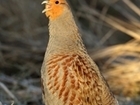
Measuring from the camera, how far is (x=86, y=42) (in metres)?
6.42

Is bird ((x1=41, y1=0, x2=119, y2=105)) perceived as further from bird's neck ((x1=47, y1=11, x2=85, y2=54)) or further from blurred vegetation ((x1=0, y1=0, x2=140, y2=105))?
blurred vegetation ((x1=0, y1=0, x2=140, y2=105))

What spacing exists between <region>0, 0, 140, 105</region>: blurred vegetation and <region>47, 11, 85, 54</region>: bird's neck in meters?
1.98

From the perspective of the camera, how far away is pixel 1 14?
6617mm

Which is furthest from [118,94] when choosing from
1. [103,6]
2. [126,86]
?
[103,6]

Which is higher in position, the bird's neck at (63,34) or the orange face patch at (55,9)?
the orange face patch at (55,9)

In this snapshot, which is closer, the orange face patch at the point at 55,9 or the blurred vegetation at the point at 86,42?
the orange face patch at the point at 55,9

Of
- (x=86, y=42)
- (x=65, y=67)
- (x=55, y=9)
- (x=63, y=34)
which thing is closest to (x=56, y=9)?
(x=55, y=9)

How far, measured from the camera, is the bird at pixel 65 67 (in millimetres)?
3049

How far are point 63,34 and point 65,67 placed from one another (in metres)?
0.18

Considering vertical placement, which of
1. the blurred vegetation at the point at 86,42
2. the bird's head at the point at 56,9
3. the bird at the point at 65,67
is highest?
the blurred vegetation at the point at 86,42

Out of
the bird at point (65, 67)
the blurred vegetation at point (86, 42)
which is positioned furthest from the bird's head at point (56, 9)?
the blurred vegetation at point (86, 42)

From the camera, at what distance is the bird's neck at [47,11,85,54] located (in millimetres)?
3082

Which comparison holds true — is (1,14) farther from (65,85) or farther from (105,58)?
(65,85)

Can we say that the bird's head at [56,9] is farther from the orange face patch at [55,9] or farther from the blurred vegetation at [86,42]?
the blurred vegetation at [86,42]
